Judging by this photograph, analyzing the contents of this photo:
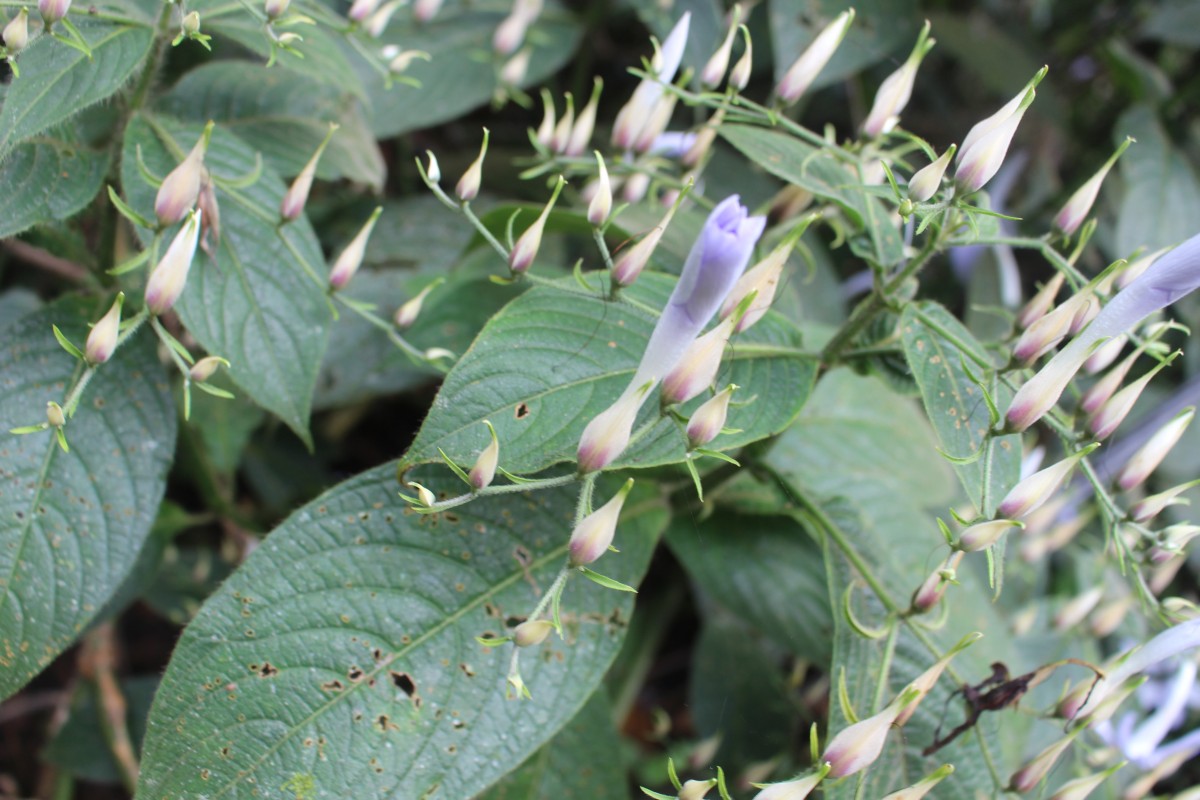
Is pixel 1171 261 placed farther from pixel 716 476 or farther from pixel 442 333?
pixel 442 333

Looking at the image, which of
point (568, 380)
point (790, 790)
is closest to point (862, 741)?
point (790, 790)

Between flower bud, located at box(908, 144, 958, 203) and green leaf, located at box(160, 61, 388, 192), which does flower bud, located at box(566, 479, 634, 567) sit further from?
green leaf, located at box(160, 61, 388, 192)

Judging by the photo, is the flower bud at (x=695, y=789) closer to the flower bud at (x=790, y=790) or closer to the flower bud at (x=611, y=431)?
the flower bud at (x=790, y=790)

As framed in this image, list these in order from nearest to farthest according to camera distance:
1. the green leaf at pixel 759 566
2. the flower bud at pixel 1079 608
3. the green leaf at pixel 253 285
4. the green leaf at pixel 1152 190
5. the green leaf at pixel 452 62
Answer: the green leaf at pixel 253 285
the green leaf at pixel 759 566
the flower bud at pixel 1079 608
the green leaf at pixel 452 62
the green leaf at pixel 1152 190

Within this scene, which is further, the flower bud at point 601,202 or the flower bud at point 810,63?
the flower bud at point 810,63

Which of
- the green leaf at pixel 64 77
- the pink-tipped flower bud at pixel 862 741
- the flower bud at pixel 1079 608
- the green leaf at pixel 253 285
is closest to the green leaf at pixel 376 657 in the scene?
the green leaf at pixel 253 285

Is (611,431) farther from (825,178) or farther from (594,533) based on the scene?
A: (825,178)

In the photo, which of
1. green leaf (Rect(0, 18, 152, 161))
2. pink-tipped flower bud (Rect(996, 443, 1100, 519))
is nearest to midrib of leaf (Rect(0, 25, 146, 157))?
green leaf (Rect(0, 18, 152, 161))

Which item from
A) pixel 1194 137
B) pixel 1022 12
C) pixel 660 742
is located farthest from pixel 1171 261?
pixel 1022 12
